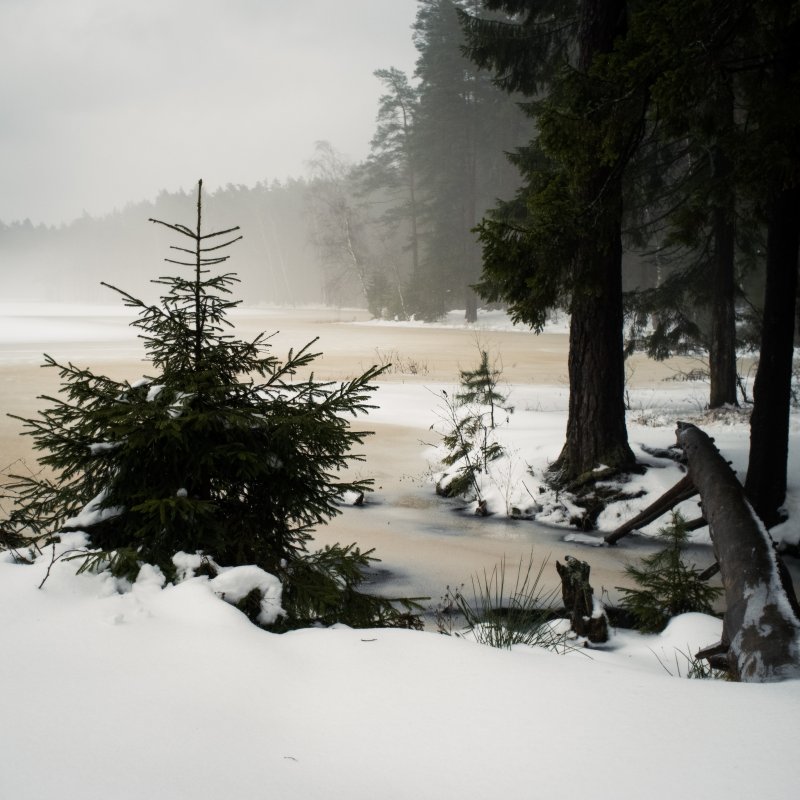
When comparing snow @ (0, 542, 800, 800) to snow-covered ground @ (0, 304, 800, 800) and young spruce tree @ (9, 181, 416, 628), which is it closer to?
snow-covered ground @ (0, 304, 800, 800)

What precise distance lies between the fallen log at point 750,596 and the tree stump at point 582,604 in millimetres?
835

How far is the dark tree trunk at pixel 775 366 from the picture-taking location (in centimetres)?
541

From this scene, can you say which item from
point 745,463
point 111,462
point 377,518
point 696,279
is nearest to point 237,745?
point 111,462

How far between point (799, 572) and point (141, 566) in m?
5.81

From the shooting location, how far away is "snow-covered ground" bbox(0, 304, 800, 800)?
4.93 feet

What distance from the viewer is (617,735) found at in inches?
67.4

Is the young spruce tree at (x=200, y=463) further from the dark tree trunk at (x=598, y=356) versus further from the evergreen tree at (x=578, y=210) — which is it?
the dark tree trunk at (x=598, y=356)

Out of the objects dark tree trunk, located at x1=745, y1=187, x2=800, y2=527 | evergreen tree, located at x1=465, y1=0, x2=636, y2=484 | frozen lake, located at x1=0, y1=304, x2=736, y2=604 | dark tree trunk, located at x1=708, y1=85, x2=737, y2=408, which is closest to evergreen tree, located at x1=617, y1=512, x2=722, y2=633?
frozen lake, located at x1=0, y1=304, x2=736, y2=604

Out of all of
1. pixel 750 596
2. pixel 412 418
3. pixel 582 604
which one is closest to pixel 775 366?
pixel 582 604

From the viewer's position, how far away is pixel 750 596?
2811 millimetres

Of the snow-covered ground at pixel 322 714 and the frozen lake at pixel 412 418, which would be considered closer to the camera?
the snow-covered ground at pixel 322 714

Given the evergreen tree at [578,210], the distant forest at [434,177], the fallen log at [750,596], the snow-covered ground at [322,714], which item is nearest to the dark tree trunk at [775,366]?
the evergreen tree at [578,210]

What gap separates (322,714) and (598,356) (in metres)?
6.02

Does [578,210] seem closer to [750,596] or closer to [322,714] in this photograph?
[750,596]
